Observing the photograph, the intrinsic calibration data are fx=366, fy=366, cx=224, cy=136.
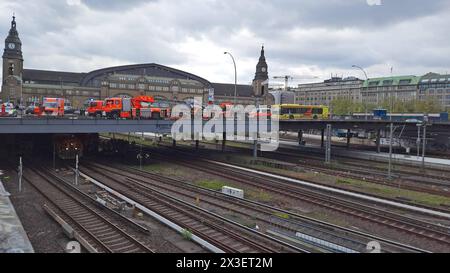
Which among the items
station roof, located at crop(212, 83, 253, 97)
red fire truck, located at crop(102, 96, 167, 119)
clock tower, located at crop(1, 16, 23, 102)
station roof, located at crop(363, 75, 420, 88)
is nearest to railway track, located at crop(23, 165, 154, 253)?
red fire truck, located at crop(102, 96, 167, 119)

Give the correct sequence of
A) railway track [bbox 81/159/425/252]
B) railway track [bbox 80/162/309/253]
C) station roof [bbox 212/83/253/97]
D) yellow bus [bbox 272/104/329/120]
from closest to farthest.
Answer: railway track [bbox 80/162/309/253], railway track [bbox 81/159/425/252], yellow bus [bbox 272/104/329/120], station roof [bbox 212/83/253/97]

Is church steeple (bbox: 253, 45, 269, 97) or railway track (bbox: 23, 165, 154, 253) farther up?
church steeple (bbox: 253, 45, 269, 97)

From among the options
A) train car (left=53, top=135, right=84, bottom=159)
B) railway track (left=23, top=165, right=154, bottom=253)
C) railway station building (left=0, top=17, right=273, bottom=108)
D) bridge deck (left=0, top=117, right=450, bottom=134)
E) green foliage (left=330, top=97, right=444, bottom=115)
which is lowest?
railway track (left=23, top=165, right=154, bottom=253)

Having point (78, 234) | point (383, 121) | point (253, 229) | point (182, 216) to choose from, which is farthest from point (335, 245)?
point (383, 121)

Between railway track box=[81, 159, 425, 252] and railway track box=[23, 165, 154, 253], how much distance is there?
5.58m

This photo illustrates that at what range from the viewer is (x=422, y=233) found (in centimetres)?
1645

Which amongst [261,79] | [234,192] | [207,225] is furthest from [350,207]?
[261,79]

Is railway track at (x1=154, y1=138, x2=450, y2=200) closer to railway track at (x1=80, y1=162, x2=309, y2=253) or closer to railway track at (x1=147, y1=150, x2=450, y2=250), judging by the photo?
railway track at (x1=147, y1=150, x2=450, y2=250)

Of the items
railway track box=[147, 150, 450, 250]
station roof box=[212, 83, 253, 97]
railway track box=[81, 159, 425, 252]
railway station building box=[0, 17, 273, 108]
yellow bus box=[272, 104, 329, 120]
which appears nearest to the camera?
railway track box=[81, 159, 425, 252]

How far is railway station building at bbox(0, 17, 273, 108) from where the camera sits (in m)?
95.8

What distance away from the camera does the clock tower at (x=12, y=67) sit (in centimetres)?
9406

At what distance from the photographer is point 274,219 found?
1838cm

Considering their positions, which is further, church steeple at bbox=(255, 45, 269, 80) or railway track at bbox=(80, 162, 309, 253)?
church steeple at bbox=(255, 45, 269, 80)

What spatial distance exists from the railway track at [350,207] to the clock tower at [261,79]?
100 metres
